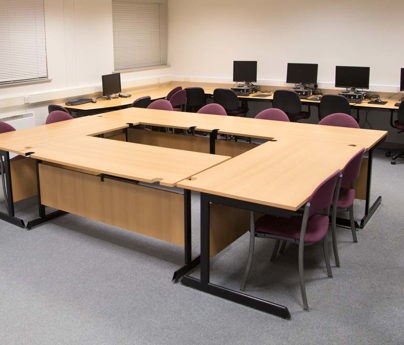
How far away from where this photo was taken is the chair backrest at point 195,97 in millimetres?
Answer: 7516

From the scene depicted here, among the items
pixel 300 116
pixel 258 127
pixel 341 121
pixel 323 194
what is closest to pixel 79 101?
pixel 258 127

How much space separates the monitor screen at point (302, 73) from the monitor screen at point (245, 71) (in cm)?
59

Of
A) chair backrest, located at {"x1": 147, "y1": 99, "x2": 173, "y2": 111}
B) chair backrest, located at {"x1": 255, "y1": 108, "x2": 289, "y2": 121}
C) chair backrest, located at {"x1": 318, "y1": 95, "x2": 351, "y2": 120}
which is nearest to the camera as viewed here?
chair backrest, located at {"x1": 255, "y1": 108, "x2": 289, "y2": 121}

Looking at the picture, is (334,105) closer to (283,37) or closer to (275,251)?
(283,37)

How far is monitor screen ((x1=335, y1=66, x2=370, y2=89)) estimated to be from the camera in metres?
6.90

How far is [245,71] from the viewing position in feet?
25.7

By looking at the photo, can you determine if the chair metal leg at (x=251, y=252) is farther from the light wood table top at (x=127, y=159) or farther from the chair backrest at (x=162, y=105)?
the chair backrest at (x=162, y=105)

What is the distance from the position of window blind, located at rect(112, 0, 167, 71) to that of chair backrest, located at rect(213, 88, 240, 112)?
1633mm

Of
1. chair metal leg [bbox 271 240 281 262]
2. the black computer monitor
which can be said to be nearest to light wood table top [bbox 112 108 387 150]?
chair metal leg [bbox 271 240 281 262]

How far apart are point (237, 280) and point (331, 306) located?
635mm

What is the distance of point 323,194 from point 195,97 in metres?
4.97

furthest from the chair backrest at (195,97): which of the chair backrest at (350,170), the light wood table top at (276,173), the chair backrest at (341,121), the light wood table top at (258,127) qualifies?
the chair backrest at (350,170)

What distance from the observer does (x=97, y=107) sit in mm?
6445

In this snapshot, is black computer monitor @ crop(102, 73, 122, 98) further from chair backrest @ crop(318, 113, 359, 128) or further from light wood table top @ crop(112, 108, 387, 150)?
chair backrest @ crop(318, 113, 359, 128)
